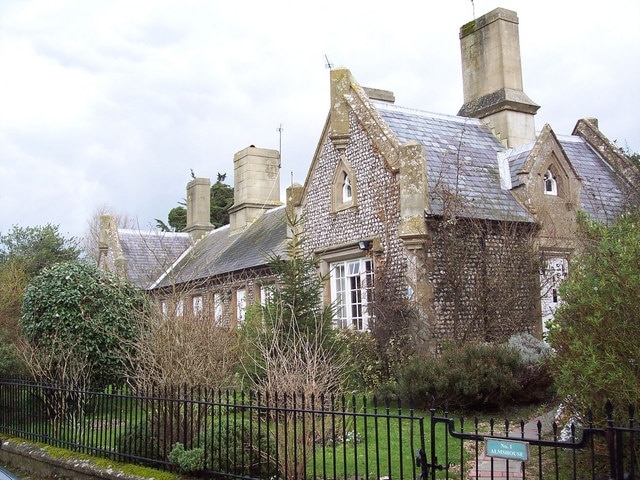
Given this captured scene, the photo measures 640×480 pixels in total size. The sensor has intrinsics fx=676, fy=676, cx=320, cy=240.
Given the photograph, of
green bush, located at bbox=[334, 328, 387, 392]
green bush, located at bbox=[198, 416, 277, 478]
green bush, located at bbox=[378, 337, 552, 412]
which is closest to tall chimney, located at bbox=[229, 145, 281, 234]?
green bush, located at bbox=[334, 328, 387, 392]

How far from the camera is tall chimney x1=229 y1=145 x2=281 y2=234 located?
94.5 ft

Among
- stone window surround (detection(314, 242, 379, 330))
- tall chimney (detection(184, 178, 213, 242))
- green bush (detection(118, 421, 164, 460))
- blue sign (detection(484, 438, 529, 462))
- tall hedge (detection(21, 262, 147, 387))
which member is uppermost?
tall chimney (detection(184, 178, 213, 242))

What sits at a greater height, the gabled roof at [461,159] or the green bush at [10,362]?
the gabled roof at [461,159]

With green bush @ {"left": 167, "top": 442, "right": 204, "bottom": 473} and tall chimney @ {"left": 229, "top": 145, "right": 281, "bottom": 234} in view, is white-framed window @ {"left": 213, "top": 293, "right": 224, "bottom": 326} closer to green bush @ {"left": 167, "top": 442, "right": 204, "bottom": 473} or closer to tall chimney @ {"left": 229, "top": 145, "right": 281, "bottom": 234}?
green bush @ {"left": 167, "top": 442, "right": 204, "bottom": 473}

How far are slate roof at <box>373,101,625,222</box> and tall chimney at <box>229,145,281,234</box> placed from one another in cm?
1170

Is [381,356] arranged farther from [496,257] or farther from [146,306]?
[146,306]

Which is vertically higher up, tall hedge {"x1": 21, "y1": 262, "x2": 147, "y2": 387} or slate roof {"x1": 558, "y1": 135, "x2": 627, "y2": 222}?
slate roof {"x1": 558, "y1": 135, "x2": 627, "y2": 222}

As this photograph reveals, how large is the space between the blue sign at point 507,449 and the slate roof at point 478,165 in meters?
10.0

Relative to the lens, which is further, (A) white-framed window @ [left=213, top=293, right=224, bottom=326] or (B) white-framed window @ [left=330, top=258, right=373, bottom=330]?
(B) white-framed window @ [left=330, top=258, right=373, bottom=330]

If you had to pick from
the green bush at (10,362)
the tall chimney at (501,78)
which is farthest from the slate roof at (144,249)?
the tall chimney at (501,78)

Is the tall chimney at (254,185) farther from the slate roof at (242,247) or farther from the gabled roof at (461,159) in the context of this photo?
the gabled roof at (461,159)

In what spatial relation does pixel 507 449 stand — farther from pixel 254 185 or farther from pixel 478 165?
pixel 254 185

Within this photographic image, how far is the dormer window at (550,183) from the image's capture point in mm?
16938

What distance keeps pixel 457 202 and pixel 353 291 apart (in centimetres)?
369
